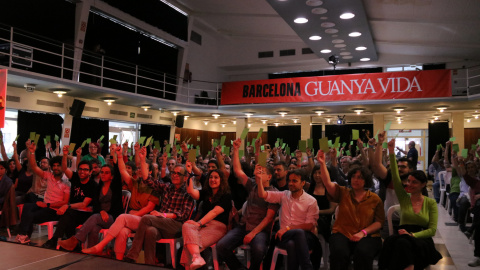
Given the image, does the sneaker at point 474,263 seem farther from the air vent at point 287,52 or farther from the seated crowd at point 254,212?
the air vent at point 287,52

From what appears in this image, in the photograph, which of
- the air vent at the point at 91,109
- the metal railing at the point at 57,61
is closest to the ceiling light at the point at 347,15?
the metal railing at the point at 57,61

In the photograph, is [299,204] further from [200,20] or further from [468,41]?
[200,20]

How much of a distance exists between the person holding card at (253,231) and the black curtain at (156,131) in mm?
11549

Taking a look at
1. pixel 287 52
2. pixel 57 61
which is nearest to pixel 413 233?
pixel 57 61

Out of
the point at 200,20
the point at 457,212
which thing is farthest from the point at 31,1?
the point at 457,212

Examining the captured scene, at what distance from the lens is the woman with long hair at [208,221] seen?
400cm

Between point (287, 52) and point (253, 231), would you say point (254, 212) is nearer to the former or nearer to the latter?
point (253, 231)

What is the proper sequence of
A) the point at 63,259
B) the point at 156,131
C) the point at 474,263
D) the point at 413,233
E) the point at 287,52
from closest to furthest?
the point at 413,233, the point at 63,259, the point at 474,263, the point at 156,131, the point at 287,52

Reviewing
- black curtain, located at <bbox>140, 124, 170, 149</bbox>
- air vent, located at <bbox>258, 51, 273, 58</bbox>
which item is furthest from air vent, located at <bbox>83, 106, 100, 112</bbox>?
air vent, located at <bbox>258, 51, 273, 58</bbox>

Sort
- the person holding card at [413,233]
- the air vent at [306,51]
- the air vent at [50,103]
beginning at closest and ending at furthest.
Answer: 1. the person holding card at [413,233]
2. the air vent at [50,103]
3. the air vent at [306,51]

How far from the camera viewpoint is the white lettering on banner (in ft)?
39.1

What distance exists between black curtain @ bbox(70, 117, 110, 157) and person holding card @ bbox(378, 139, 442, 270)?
10.5 meters

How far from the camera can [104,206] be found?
491cm

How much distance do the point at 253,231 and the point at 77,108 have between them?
914 centimetres
